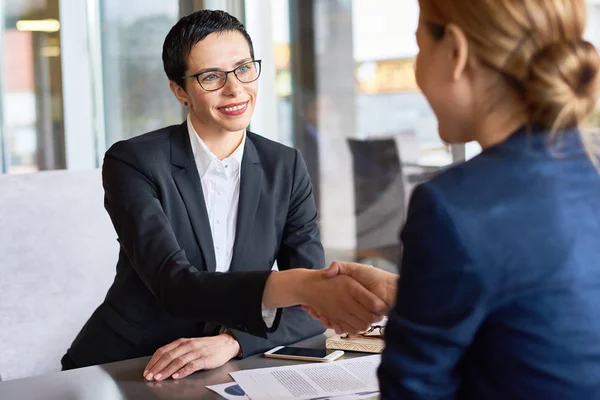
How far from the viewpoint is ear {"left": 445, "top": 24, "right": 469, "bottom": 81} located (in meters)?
0.90

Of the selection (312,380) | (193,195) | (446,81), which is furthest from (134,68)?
(446,81)

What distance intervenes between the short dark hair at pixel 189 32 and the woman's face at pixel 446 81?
126 centimetres

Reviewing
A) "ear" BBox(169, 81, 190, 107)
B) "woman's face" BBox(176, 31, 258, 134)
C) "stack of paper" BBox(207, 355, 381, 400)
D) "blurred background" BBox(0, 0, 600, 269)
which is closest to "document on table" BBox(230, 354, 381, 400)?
"stack of paper" BBox(207, 355, 381, 400)

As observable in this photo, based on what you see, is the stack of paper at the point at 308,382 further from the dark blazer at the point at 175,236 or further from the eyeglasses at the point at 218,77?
the eyeglasses at the point at 218,77

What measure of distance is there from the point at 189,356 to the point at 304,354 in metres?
0.25

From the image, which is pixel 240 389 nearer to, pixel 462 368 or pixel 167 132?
pixel 462 368

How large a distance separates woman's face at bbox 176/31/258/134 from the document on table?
0.84m

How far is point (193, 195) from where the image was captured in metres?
2.06

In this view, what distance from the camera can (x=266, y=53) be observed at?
5219 millimetres

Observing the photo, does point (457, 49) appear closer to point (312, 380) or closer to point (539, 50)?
point (539, 50)

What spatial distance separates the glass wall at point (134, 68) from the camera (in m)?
4.89

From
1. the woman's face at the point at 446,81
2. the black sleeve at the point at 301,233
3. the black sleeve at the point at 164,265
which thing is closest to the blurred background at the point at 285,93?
the black sleeve at the point at 301,233

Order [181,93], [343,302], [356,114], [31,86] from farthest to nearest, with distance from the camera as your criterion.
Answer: [356,114] → [31,86] → [181,93] → [343,302]

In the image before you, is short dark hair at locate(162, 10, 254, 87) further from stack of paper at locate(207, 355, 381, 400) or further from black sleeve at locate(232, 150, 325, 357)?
stack of paper at locate(207, 355, 381, 400)
